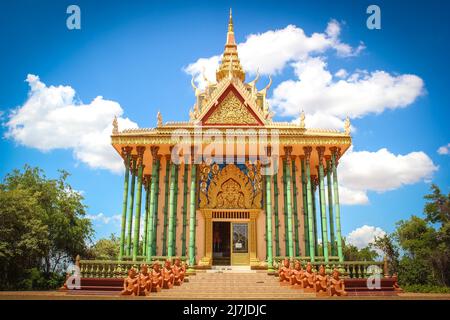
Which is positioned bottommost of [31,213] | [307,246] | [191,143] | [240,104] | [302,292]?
[302,292]

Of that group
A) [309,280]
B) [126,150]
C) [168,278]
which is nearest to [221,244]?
[168,278]

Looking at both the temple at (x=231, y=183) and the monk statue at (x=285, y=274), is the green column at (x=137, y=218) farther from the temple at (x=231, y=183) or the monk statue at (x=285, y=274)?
the monk statue at (x=285, y=274)

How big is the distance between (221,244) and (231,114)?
622 cm

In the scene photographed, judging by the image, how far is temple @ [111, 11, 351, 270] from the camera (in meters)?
17.5

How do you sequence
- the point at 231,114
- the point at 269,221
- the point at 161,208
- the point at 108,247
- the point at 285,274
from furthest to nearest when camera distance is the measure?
the point at 108,247 → the point at 231,114 → the point at 161,208 → the point at 269,221 → the point at 285,274

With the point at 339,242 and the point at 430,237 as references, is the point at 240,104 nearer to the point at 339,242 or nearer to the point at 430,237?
the point at 339,242

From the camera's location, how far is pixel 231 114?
19.2 m

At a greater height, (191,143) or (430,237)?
(191,143)

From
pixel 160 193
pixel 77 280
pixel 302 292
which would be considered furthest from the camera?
pixel 160 193

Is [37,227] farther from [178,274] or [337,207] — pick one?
[337,207]
